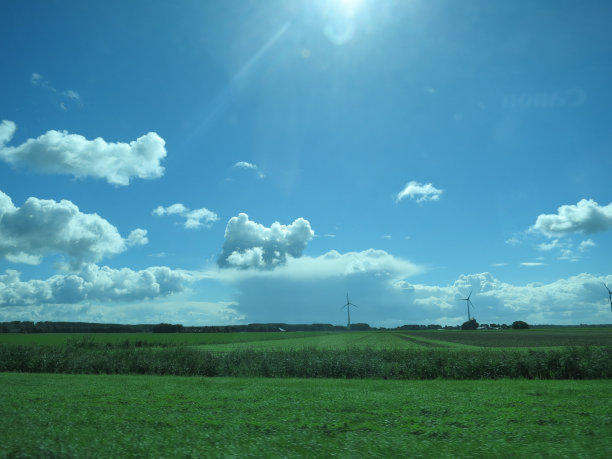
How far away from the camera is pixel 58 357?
4344cm

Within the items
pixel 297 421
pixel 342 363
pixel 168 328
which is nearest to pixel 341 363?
pixel 342 363

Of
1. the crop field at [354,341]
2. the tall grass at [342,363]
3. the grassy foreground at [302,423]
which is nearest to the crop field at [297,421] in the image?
the grassy foreground at [302,423]

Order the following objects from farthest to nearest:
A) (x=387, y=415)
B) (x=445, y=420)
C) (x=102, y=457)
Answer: (x=387, y=415) → (x=445, y=420) → (x=102, y=457)

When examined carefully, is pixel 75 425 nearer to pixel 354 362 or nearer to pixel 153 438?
pixel 153 438

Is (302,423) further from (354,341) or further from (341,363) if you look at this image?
(354,341)

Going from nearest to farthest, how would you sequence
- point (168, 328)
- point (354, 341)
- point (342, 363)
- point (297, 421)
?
point (297, 421)
point (342, 363)
point (354, 341)
point (168, 328)

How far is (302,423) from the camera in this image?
47.6 feet

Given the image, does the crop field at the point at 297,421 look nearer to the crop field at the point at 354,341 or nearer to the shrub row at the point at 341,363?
the shrub row at the point at 341,363

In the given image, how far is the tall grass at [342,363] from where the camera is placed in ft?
116

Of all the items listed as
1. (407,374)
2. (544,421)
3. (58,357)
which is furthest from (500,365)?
(58,357)

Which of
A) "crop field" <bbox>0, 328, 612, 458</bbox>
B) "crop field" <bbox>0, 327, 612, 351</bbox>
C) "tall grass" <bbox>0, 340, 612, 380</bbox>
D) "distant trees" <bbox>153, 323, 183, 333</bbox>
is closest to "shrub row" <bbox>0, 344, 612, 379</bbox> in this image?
"tall grass" <bbox>0, 340, 612, 380</bbox>

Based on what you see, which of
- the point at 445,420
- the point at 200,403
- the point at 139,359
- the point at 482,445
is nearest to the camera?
the point at 482,445

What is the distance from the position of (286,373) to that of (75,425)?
2537 cm

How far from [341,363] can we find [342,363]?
92mm
